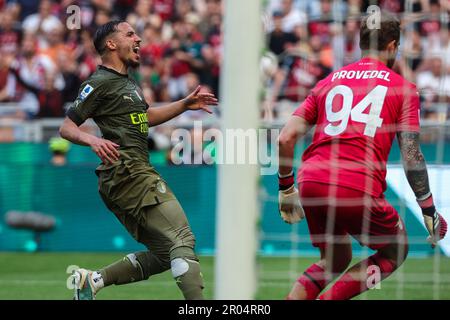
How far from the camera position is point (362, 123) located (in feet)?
20.2

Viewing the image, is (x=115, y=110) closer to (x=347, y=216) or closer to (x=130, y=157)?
(x=130, y=157)

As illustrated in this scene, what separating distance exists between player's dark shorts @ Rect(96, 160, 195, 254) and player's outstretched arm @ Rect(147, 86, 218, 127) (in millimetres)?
558

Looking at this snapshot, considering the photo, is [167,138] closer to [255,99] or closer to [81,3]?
[81,3]

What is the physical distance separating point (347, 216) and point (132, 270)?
1.85m

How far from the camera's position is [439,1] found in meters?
10.9

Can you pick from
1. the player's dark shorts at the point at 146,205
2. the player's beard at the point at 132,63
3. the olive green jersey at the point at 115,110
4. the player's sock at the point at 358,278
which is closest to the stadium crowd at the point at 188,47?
the player's beard at the point at 132,63

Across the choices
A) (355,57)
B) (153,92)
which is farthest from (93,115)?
(153,92)

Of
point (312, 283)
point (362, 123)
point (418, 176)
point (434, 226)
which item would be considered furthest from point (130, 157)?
point (434, 226)

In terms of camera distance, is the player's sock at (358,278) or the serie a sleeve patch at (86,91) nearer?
the player's sock at (358,278)

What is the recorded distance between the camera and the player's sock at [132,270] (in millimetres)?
7246

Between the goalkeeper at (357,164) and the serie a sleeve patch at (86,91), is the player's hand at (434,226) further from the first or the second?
the serie a sleeve patch at (86,91)

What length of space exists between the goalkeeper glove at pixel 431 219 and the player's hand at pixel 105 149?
77.8 inches

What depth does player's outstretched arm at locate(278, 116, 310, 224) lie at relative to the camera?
6.14 metres

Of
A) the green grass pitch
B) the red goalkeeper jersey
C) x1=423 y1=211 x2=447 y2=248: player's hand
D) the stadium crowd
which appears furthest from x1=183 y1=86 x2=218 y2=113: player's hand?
the stadium crowd
